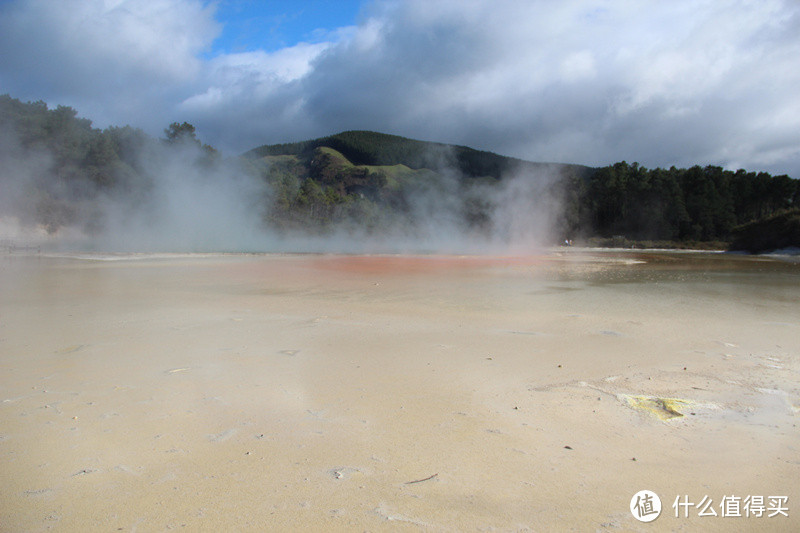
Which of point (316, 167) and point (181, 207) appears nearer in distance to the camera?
point (181, 207)

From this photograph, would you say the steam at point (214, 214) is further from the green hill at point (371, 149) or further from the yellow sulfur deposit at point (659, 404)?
the green hill at point (371, 149)

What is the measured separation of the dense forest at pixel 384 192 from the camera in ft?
98.6

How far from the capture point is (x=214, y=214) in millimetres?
33594

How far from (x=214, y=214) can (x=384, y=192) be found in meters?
28.2

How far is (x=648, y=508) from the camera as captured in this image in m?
1.79

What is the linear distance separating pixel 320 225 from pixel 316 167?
66236 millimetres

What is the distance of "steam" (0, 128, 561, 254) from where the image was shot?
28031mm

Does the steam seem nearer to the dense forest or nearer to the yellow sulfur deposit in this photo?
the dense forest

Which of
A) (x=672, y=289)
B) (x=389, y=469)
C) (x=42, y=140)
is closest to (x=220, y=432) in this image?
(x=389, y=469)

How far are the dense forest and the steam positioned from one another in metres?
0.13

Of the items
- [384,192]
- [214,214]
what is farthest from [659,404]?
[384,192]

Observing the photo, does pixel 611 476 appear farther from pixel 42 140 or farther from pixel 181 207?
pixel 42 140

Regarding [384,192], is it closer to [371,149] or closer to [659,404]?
[371,149]

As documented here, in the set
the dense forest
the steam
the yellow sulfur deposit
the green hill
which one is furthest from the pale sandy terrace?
the green hill
